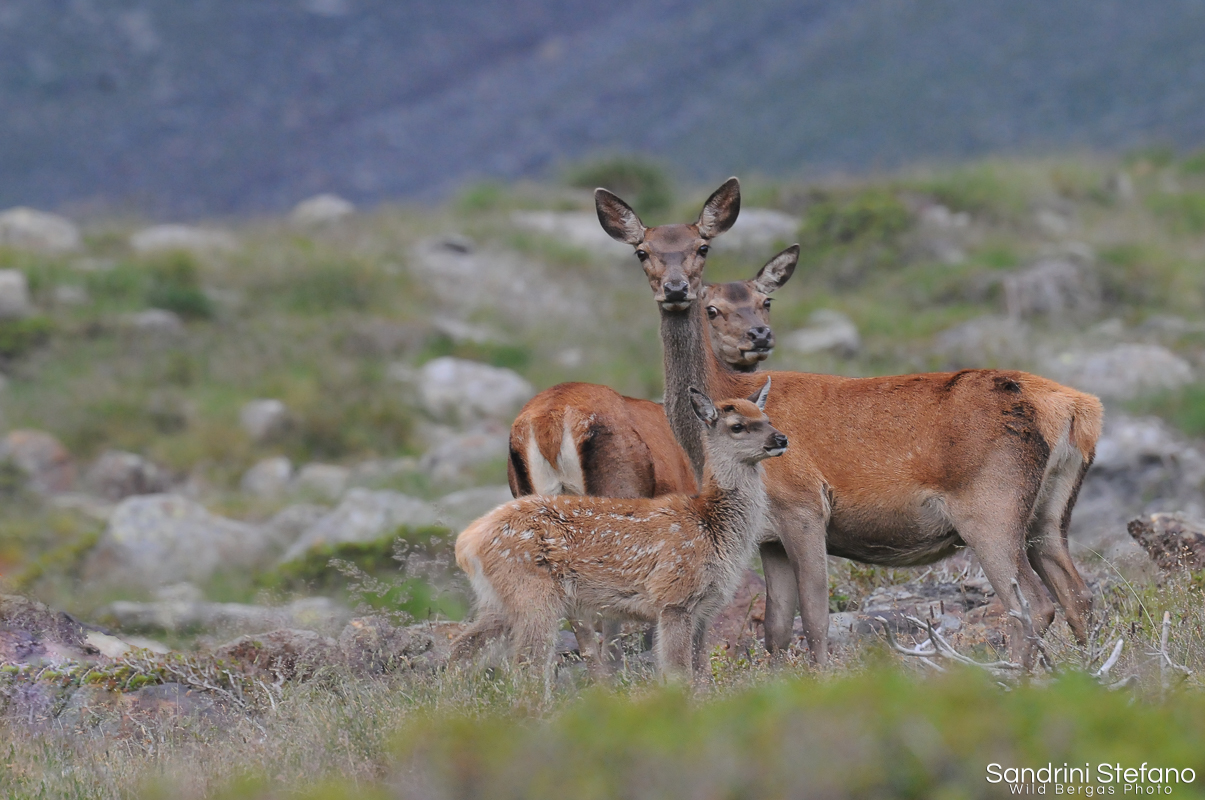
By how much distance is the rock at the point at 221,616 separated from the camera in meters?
9.66

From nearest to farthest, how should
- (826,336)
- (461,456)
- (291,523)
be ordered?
(291,523)
(461,456)
(826,336)

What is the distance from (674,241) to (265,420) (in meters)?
11.9

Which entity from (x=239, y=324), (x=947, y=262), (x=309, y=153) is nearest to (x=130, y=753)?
(x=239, y=324)

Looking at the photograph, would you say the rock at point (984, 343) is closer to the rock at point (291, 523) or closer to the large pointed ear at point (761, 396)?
the rock at point (291, 523)

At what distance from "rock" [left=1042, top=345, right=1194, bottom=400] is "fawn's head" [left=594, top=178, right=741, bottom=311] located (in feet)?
34.7

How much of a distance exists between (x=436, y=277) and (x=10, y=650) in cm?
1700

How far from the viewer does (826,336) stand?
21.0 metres

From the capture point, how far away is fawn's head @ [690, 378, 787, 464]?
23.8ft

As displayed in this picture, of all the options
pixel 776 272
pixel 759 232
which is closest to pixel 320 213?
pixel 759 232

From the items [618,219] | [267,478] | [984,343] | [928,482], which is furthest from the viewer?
[984,343]

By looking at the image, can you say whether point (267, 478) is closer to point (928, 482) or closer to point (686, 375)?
point (686, 375)

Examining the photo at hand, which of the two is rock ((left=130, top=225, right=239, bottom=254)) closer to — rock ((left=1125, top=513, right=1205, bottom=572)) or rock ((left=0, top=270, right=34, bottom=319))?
rock ((left=0, top=270, right=34, bottom=319))

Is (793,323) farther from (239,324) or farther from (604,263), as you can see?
(239,324)

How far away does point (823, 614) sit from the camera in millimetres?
7359
